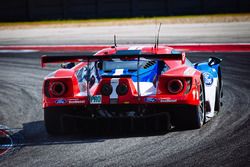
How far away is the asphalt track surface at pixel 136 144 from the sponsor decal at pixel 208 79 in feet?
1.56

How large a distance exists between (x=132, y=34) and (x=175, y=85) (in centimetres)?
1474

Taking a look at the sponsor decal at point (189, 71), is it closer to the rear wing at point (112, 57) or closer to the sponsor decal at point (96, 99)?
the rear wing at point (112, 57)

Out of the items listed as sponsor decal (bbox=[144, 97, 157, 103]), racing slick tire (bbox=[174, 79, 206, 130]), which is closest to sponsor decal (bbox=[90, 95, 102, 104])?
sponsor decal (bbox=[144, 97, 157, 103])

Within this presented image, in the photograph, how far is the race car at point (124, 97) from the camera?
7.47m

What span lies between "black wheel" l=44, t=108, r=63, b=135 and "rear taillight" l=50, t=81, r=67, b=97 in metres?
0.20

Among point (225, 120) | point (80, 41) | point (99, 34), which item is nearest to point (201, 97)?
point (225, 120)

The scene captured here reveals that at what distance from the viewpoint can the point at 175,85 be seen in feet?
24.7

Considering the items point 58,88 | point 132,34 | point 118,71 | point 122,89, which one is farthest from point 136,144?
point 132,34

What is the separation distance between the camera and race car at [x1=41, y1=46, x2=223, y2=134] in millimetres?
7469

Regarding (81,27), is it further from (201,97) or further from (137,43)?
(201,97)

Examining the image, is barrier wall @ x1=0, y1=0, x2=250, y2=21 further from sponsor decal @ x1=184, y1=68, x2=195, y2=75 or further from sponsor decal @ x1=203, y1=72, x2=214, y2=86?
sponsor decal @ x1=184, y1=68, x2=195, y2=75

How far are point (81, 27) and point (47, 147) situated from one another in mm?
18544

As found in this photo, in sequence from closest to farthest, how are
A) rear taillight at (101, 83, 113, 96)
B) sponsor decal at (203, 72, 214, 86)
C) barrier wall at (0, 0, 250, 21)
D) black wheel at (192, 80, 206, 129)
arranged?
1. rear taillight at (101, 83, 113, 96)
2. black wheel at (192, 80, 206, 129)
3. sponsor decal at (203, 72, 214, 86)
4. barrier wall at (0, 0, 250, 21)

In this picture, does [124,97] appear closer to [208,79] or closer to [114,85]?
[114,85]
